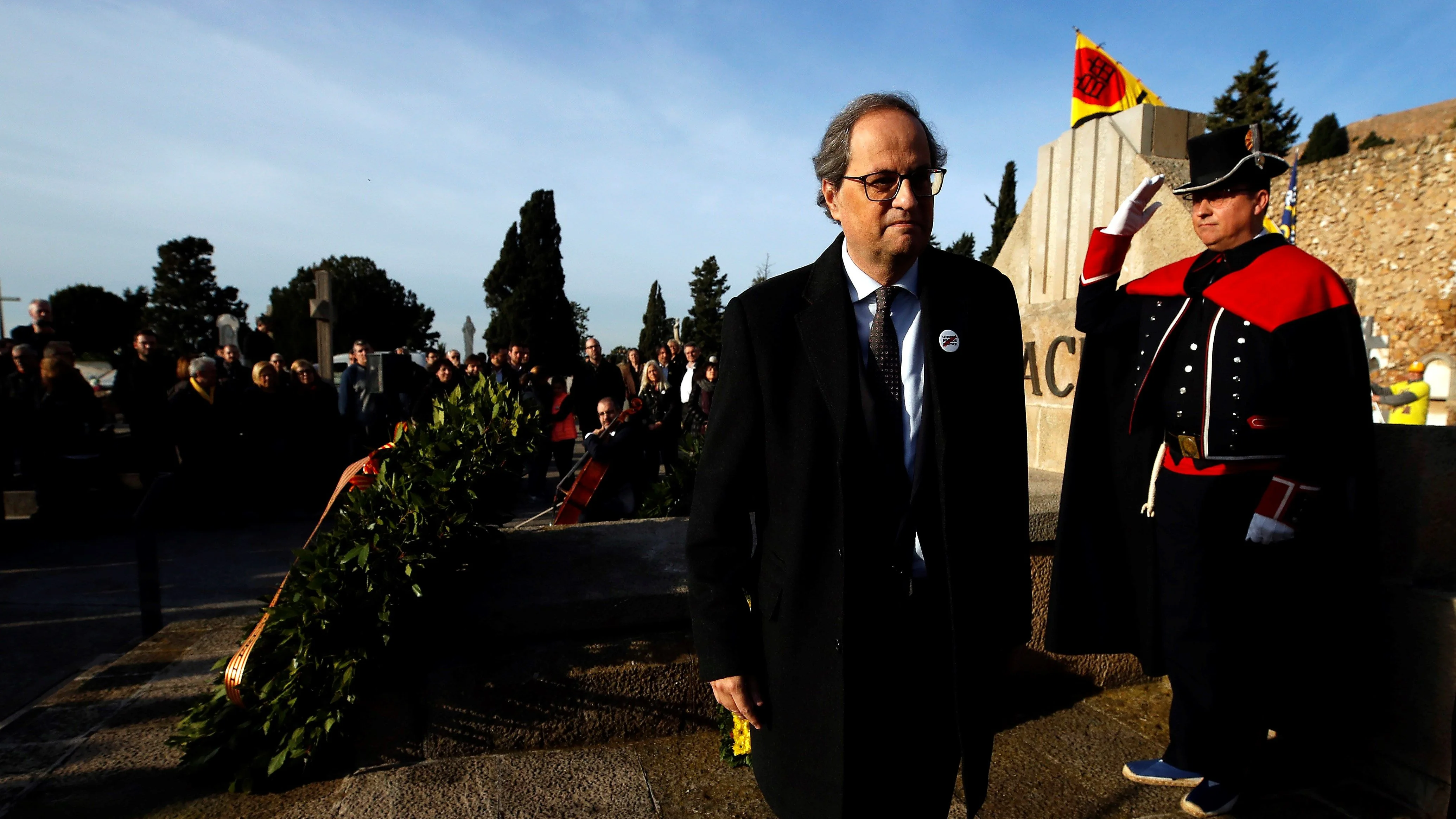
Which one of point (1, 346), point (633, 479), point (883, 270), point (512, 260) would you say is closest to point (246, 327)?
point (1, 346)

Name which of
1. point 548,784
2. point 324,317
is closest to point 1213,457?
point 548,784

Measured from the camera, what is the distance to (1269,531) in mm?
2307

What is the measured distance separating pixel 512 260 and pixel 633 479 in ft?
120

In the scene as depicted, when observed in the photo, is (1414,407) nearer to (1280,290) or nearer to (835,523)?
(1280,290)

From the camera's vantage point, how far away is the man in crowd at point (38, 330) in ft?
28.5

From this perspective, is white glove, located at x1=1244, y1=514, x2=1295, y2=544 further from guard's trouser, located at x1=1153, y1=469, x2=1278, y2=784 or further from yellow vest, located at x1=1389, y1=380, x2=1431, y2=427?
yellow vest, located at x1=1389, y1=380, x2=1431, y2=427

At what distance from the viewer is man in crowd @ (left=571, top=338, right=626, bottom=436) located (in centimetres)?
935

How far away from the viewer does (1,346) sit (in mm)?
9023

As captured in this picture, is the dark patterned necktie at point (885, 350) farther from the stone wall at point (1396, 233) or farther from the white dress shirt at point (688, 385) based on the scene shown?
the stone wall at point (1396, 233)

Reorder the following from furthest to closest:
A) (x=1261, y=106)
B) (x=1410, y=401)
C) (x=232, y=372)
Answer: (x=1261, y=106), (x=1410, y=401), (x=232, y=372)

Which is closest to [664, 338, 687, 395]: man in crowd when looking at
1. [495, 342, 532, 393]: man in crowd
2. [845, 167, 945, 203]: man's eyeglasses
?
[495, 342, 532, 393]: man in crowd

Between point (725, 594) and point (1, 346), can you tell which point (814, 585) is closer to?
point (725, 594)

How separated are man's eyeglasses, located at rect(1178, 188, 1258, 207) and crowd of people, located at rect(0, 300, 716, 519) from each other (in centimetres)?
442

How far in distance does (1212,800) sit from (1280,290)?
63.4 inches
